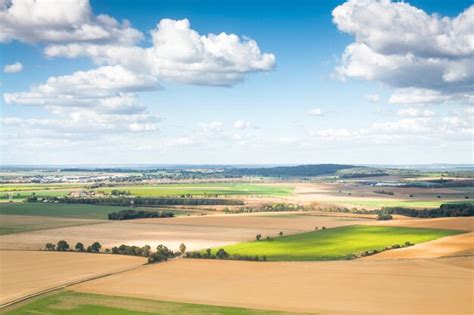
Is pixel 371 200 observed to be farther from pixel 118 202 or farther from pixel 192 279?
pixel 192 279

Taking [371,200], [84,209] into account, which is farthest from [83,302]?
[371,200]

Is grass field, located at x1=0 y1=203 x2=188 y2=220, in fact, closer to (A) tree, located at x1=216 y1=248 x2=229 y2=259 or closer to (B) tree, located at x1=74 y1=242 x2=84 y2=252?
(B) tree, located at x1=74 y1=242 x2=84 y2=252

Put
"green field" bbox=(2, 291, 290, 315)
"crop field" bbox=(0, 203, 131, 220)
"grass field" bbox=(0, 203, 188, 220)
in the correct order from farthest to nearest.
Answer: "crop field" bbox=(0, 203, 131, 220) < "grass field" bbox=(0, 203, 188, 220) < "green field" bbox=(2, 291, 290, 315)

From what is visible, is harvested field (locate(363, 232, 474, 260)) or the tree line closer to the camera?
harvested field (locate(363, 232, 474, 260))

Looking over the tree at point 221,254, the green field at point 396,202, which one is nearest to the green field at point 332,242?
the tree at point 221,254

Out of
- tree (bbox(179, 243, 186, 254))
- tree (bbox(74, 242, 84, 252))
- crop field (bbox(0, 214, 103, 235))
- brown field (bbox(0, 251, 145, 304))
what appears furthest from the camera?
crop field (bbox(0, 214, 103, 235))

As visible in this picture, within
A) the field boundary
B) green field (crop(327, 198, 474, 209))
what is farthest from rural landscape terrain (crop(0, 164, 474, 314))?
green field (crop(327, 198, 474, 209))

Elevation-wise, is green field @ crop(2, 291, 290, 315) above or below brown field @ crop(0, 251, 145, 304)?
below

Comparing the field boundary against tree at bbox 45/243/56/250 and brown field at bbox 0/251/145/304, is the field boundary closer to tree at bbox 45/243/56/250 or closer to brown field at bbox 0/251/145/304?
brown field at bbox 0/251/145/304

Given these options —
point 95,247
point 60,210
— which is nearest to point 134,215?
point 60,210

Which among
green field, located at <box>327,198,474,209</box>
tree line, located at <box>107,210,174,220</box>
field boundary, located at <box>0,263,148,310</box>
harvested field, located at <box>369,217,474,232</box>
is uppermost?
green field, located at <box>327,198,474,209</box>
